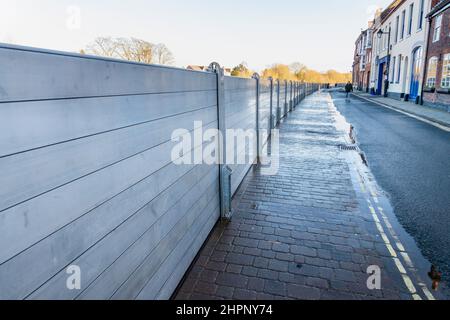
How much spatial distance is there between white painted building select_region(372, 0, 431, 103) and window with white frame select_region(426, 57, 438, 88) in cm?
139

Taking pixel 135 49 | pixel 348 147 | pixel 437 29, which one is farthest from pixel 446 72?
Result: pixel 135 49

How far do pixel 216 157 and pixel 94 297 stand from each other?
2.88 metres

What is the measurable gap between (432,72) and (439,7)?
408cm

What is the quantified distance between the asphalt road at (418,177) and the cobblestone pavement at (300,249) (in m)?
0.41

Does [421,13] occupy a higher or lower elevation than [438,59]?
higher

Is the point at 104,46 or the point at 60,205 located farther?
the point at 104,46

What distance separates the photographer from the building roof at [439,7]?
19616 mm

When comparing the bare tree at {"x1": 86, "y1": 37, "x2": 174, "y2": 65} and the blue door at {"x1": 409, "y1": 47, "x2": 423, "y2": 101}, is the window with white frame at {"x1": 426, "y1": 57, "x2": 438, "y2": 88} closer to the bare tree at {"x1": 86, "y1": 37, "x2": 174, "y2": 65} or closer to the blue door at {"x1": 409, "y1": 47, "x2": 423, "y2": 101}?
the blue door at {"x1": 409, "y1": 47, "x2": 423, "y2": 101}

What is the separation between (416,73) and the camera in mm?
26391

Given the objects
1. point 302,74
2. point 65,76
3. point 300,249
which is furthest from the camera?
point 302,74

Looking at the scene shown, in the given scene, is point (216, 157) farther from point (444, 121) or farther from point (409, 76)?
point (409, 76)

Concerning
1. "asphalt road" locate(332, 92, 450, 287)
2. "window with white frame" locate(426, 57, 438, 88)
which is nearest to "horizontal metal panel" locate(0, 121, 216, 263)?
"asphalt road" locate(332, 92, 450, 287)

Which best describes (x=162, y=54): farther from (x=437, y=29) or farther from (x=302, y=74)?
(x=302, y=74)
